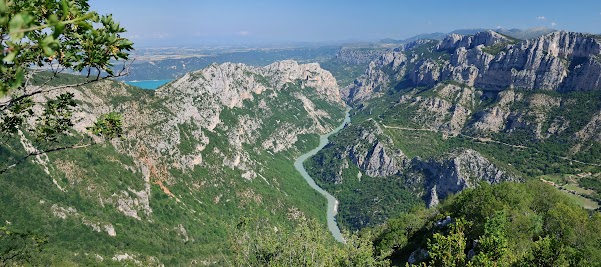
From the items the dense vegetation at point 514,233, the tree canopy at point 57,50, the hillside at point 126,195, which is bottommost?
the hillside at point 126,195

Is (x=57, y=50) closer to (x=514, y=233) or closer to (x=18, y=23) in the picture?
(x=18, y=23)

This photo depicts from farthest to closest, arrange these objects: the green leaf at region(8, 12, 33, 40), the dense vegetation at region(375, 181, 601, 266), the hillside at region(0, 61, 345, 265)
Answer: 1. the hillside at region(0, 61, 345, 265)
2. the dense vegetation at region(375, 181, 601, 266)
3. the green leaf at region(8, 12, 33, 40)

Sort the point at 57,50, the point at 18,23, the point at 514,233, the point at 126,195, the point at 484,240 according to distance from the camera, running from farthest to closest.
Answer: the point at 126,195 < the point at 514,233 < the point at 484,240 < the point at 57,50 < the point at 18,23

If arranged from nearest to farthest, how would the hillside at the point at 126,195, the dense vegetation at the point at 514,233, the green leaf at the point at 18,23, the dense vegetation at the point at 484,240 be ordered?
1. the green leaf at the point at 18,23
2. the dense vegetation at the point at 514,233
3. the dense vegetation at the point at 484,240
4. the hillside at the point at 126,195

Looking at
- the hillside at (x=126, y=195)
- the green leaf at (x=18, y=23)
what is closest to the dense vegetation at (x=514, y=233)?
the green leaf at (x=18, y=23)

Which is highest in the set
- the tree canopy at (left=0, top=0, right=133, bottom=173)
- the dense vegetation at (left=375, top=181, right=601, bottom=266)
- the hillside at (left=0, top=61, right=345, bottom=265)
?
the tree canopy at (left=0, top=0, right=133, bottom=173)

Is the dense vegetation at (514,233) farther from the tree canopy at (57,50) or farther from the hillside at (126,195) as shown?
the hillside at (126,195)

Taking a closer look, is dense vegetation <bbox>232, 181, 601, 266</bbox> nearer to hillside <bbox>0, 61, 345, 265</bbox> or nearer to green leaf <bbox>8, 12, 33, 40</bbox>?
green leaf <bbox>8, 12, 33, 40</bbox>

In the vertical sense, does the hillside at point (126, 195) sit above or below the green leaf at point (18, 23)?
below

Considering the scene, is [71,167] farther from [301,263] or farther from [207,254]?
[301,263]

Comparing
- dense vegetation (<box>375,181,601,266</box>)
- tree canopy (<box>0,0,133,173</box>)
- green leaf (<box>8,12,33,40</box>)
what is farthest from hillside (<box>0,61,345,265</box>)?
green leaf (<box>8,12,33,40</box>)

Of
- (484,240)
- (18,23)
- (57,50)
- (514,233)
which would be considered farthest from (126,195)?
(18,23)

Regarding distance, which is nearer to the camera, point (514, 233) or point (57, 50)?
point (57, 50)

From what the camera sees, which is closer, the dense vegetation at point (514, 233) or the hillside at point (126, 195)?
the dense vegetation at point (514, 233)
